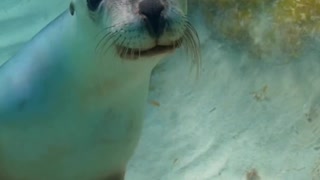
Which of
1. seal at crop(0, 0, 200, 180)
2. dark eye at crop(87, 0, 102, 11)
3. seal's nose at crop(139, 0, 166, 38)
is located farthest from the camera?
seal at crop(0, 0, 200, 180)

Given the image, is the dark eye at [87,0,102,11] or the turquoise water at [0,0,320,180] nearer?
the dark eye at [87,0,102,11]

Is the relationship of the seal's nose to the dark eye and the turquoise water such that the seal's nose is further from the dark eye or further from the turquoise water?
the turquoise water

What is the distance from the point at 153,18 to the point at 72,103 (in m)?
0.71

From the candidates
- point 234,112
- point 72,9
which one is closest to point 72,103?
point 72,9

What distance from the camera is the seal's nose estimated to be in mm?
2338

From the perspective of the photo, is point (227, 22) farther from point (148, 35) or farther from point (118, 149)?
point (148, 35)

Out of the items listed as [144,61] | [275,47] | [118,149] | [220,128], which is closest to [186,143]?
[220,128]

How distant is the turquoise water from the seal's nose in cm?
202

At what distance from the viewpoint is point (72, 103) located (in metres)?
2.90

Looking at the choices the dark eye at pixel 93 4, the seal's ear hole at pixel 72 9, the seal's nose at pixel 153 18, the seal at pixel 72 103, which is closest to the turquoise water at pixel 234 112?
the seal at pixel 72 103

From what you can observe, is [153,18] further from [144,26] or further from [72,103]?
[72,103]

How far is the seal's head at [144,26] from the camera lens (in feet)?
7.70

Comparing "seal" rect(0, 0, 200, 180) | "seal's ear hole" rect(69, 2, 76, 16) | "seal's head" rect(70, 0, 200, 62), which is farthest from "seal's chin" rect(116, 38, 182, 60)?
"seal's ear hole" rect(69, 2, 76, 16)

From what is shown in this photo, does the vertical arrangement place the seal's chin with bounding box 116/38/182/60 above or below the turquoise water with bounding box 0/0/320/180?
above
